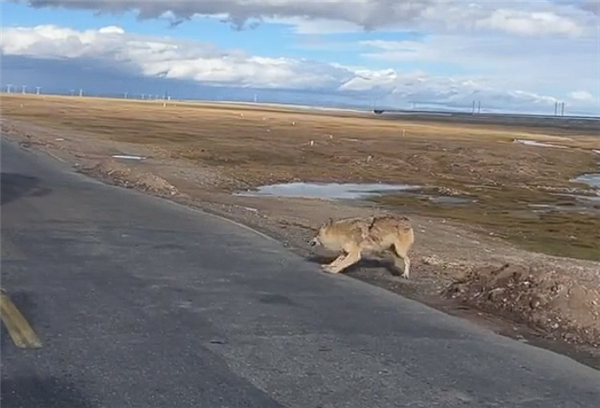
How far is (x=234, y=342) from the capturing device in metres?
8.55

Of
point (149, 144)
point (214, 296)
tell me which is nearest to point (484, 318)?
point (214, 296)

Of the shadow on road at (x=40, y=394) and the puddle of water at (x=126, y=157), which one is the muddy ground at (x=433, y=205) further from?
the shadow on road at (x=40, y=394)

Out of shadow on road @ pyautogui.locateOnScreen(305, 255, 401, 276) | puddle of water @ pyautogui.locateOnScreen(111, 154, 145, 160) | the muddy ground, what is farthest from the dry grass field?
shadow on road @ pyautogui.locateOnScreen(305, 255, 401, 276)

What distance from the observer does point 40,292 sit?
34.6ft

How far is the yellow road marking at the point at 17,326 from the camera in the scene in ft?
27.3

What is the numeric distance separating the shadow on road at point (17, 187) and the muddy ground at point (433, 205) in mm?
2442

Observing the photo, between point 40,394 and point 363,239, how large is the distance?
6217 millimetres

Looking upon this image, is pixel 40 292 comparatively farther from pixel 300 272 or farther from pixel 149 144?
pixel 149 144

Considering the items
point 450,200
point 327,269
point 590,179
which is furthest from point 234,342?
point 590,179

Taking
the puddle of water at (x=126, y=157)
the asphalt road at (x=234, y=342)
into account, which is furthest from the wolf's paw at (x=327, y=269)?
the puddle of water at (x=126, y=157)

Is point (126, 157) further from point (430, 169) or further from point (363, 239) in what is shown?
point (363, 239)

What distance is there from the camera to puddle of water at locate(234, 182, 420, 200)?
3119cm

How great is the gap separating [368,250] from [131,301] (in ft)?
11.8

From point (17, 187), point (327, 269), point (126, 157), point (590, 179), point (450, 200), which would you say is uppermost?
point (327, 269)
